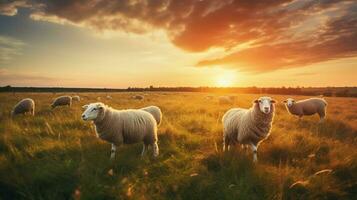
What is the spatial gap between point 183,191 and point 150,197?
0.67m

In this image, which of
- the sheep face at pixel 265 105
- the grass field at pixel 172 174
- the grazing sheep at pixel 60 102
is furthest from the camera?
the grazing sheep at pixel 60 102

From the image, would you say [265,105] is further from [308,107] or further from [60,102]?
[60,102]

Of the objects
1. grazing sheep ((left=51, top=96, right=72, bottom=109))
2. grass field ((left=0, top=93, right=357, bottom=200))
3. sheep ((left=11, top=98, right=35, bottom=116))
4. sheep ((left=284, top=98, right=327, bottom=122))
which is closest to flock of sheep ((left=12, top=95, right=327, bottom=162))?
grass field ((left=0, top=93, right=357, bottom=200))

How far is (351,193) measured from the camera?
487cm

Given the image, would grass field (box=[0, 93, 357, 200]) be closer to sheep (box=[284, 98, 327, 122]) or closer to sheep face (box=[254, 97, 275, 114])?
sheep face (box=[254, 97, 275, 114])

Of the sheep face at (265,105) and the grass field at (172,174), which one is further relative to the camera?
the sheep face at (265,105)

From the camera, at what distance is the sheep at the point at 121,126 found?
6599mm

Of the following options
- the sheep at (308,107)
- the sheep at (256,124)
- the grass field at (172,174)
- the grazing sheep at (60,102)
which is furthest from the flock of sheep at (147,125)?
the grazing sheep at (60,102)

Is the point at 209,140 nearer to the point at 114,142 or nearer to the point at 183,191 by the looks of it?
the point at 114,142

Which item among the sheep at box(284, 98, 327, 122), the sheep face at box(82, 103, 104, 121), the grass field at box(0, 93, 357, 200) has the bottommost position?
the grass field at box(0, 93, 357, 200)

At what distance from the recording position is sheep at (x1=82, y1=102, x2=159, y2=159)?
6599mm

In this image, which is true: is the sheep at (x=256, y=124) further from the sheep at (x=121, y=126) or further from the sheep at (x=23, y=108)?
the sheep at (x=23, y=108)

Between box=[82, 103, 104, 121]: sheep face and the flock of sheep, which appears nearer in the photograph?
box=[82, 103, 104, 121]: sheep face

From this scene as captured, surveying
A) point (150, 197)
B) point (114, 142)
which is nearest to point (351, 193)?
point (150, 197)
